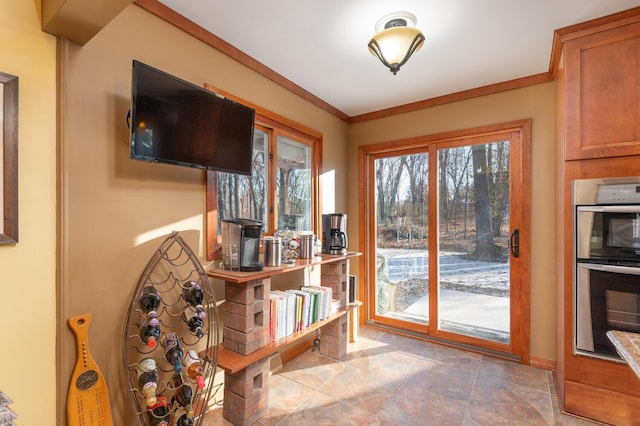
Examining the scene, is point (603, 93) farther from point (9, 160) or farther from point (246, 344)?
point (9, 160)

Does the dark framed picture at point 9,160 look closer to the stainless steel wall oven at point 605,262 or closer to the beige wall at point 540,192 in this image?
the stainless steel wall oven at point 605,262

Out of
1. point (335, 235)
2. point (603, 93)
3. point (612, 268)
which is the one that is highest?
point (603, 93)

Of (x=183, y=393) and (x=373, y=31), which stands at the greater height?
(x=373, y=31)

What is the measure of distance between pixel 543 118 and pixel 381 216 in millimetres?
1783

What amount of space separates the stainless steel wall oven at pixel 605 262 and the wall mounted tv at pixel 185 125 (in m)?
2.27

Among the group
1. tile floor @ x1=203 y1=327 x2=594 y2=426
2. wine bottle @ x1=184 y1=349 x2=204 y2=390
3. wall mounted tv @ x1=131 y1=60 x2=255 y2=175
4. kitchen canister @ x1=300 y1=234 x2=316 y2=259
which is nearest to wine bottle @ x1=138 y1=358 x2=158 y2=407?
wine bottle @ x1=184 y1=349 x2=204 y2=390

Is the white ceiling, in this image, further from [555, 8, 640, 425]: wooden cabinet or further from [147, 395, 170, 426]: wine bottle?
[147, 395, 170, 426]: wine bottle

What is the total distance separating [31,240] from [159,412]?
3.40 feet

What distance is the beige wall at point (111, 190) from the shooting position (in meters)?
1.45

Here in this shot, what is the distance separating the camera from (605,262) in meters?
1.90

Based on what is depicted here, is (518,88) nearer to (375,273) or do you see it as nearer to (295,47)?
(295,47)

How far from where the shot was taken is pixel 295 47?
7.30 ft

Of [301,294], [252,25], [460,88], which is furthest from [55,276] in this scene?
[460,88]

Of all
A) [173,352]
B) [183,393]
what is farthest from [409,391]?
[173,352]
